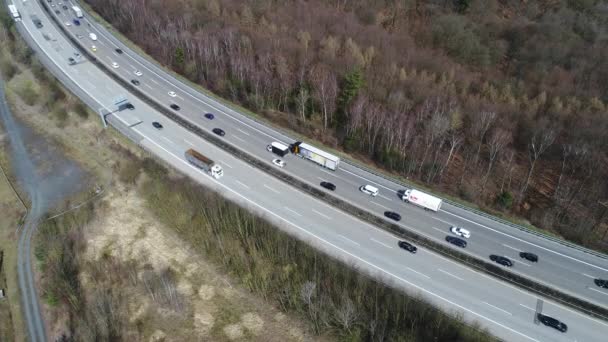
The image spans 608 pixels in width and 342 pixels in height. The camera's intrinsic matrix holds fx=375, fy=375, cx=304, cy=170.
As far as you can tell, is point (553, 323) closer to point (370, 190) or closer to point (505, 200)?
→ point (505, 200)

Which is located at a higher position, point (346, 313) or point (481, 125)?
point (481, 125)

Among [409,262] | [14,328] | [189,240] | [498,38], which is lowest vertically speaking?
[14,328]

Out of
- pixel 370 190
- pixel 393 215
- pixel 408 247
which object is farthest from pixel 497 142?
pixel 408 247

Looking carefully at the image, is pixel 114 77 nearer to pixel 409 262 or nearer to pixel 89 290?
pixel 89 290

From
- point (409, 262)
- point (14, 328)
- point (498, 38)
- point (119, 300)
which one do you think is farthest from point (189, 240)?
point (498, 38)

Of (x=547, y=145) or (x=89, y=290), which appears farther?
(x=547, y=145)

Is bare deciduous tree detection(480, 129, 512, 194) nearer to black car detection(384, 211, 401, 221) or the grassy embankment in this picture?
black car detection(384, 211, 401, 221)

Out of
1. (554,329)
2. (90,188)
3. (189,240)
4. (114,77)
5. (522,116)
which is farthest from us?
(114,77)

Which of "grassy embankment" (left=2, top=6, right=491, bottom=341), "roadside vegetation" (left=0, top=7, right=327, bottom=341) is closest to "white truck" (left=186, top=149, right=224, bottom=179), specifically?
"grassy embankment" (left=2, top=6, right=491, bottom=341)
